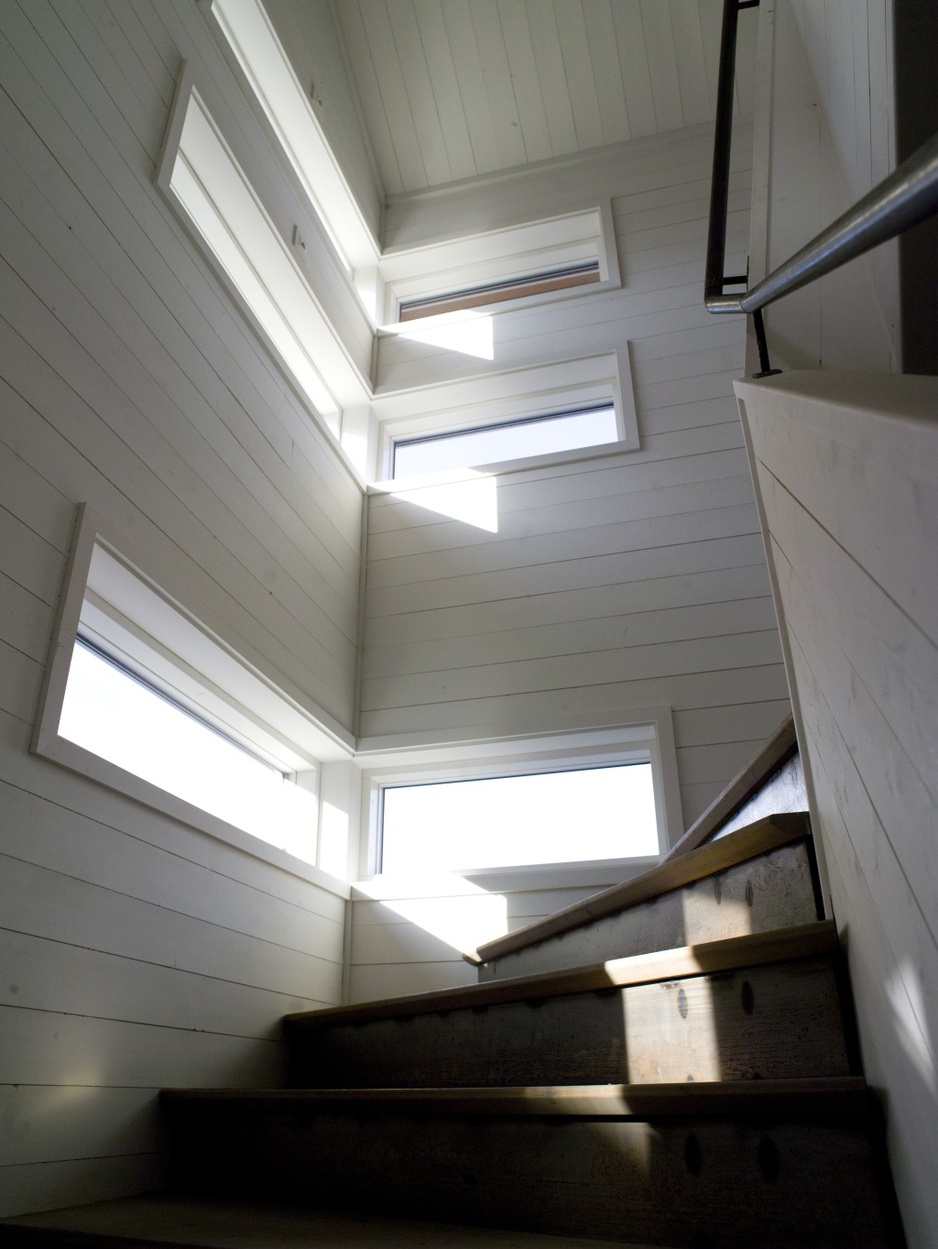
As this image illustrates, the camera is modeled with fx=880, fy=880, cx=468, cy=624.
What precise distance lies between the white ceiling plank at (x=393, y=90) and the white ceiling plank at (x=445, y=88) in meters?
0.15

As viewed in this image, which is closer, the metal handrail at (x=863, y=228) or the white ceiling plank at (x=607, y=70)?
the metal handrail at (x=863, y=228)

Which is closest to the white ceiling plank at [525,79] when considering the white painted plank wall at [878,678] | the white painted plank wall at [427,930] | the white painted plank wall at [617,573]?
the white painted plank wall at [617,573]

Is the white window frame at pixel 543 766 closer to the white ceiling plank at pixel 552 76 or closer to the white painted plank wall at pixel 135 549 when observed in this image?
the white painted plank wall at pixel 135 549

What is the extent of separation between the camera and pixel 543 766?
3285 millimetres

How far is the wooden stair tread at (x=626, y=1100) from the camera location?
0.98m

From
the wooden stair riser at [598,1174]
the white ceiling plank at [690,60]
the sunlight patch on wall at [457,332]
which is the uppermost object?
the white ceiling plank at [690,60]

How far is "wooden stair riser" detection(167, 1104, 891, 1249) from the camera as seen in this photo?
3.22 feet

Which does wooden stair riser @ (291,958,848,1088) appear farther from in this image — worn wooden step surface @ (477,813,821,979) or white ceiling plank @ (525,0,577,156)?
white ceiling plank @ (525,0,577,156)

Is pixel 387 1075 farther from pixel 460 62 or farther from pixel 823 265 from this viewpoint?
pixel 460 62

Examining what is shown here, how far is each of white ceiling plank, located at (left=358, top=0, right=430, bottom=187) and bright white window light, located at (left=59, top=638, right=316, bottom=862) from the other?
326 cm

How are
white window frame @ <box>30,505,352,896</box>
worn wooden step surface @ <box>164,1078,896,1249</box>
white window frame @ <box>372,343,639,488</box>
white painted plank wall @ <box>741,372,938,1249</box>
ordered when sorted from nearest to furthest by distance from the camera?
white painted plank wall @ <box>741,372,938,1249</box> < worn wooden step surface @ <box>164,1078,896,1249</box> < white window frame @ <box>30,505,352,896</box> < white window frame @ <box>372,343,639,488</box>

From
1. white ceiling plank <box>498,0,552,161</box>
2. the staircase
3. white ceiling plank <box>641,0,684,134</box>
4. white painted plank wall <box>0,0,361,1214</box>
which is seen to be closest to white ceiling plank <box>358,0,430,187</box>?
white ceiling plank <box>498,0,552,161</box>

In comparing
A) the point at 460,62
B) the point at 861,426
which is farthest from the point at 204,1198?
the point at 460,62

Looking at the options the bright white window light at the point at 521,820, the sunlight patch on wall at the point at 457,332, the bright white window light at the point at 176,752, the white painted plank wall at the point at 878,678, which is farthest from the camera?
the sunlight patch on wall at the point at 457,332
